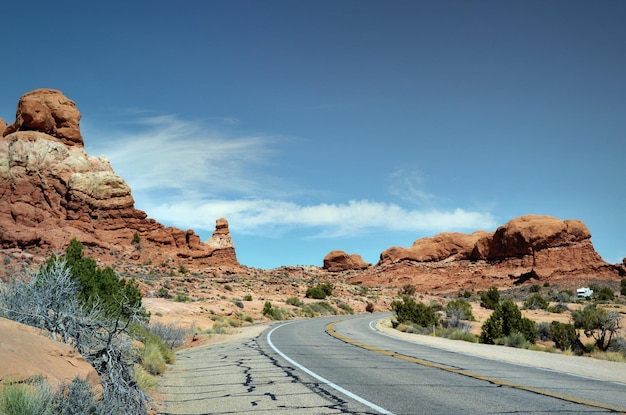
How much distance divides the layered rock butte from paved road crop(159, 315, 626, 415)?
50606 mm

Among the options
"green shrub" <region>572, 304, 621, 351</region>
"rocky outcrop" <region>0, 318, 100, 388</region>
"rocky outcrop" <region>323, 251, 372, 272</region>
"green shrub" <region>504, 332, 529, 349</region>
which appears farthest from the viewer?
"rocky outcrop" <region>323, 251, 372, 272</region>

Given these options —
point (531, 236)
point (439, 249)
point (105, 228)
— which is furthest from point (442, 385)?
point (439, 249)

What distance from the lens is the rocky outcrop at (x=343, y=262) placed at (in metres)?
138

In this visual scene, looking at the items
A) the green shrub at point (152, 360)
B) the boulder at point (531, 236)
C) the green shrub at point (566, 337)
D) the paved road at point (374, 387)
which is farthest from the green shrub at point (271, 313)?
the boulder at point (531, 236)

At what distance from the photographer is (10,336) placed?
5777mm

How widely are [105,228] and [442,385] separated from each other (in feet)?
237

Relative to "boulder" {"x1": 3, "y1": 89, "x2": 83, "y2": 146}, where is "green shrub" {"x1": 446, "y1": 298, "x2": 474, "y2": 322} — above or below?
below

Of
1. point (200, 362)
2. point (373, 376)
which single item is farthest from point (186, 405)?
point (200, 362)

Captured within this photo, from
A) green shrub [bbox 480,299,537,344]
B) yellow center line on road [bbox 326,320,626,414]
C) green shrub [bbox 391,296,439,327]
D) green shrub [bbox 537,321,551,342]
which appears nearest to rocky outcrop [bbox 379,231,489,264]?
green shrub [bbox 391,296,439,327]

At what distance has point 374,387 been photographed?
8.72 m

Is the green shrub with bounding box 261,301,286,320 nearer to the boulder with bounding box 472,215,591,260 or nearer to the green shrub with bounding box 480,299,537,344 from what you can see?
the green shrub with bounding box 480,299,537,344

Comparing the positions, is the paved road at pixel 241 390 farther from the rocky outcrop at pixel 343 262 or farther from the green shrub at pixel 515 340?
the rocky outcrop at pixel 343 262

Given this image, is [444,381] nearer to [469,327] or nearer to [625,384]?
[625,384]

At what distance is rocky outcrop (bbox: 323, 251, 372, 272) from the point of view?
13812 centimetres
